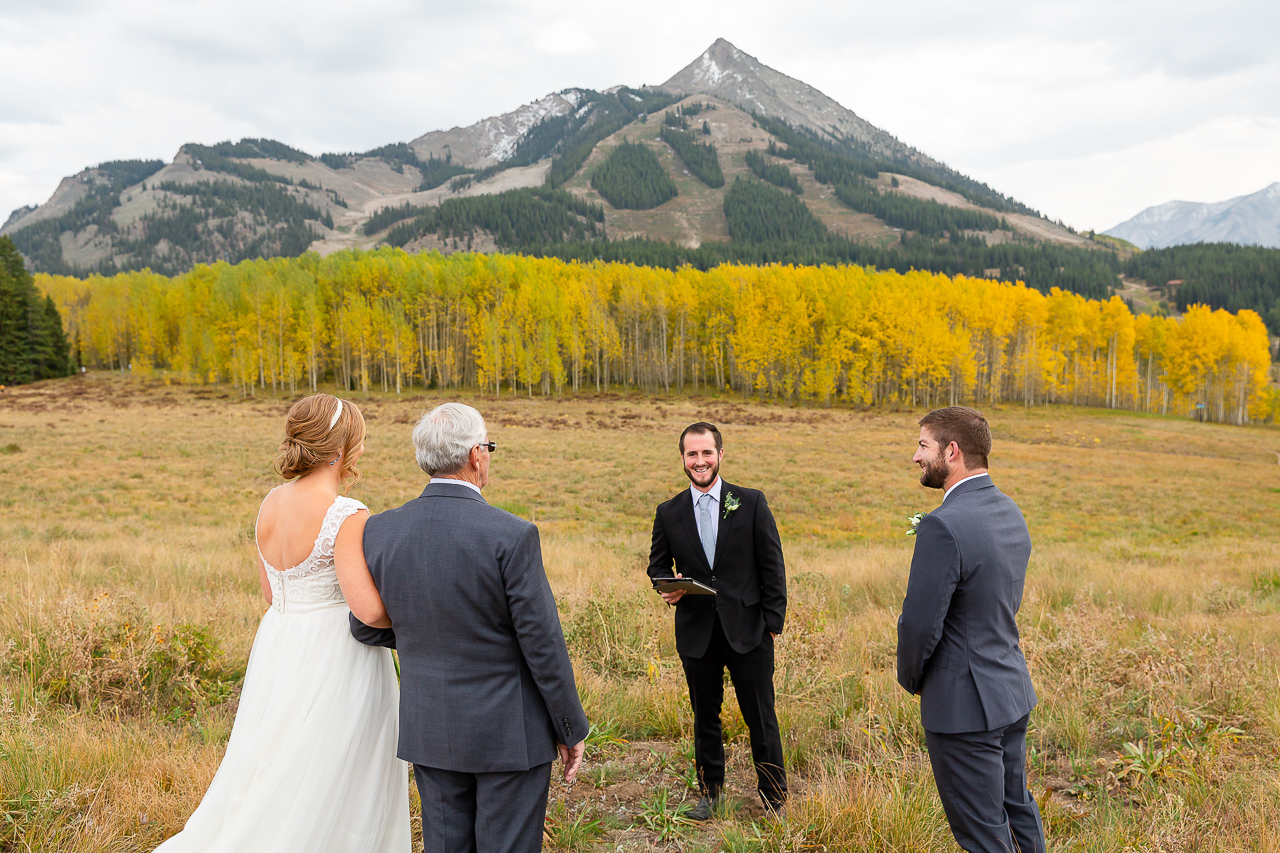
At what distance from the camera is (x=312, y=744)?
304 centimetres

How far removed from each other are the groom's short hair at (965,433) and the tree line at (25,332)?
81.9m

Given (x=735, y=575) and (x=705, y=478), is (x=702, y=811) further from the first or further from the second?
(x=705, y=478)

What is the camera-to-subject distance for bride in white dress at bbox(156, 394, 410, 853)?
9.87 feet

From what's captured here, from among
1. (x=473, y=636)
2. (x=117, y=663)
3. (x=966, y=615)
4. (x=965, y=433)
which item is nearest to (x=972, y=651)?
(x=966, y=615)

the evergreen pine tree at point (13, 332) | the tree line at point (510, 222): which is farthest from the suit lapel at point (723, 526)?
the tree line at point (510, 222)

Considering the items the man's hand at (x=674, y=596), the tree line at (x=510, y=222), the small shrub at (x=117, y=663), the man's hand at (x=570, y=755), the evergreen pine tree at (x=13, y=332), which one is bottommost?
the small shrub at (x=117, y=663)

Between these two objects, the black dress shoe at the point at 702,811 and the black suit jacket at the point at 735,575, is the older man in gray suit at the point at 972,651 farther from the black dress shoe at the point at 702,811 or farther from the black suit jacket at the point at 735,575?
the black dress shoe at the point at 702,811

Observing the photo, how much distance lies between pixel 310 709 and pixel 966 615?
307 centimetres

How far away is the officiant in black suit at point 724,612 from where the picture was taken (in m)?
3.98

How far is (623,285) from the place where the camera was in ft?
224

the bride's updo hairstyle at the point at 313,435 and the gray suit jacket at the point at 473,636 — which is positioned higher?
the bride's updo hairstyle at the point at 313,435

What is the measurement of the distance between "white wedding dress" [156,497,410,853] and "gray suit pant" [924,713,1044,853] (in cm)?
259

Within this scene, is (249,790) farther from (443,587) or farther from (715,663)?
(715,663)

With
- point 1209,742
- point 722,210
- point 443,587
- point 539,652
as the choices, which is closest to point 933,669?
point 539,652
